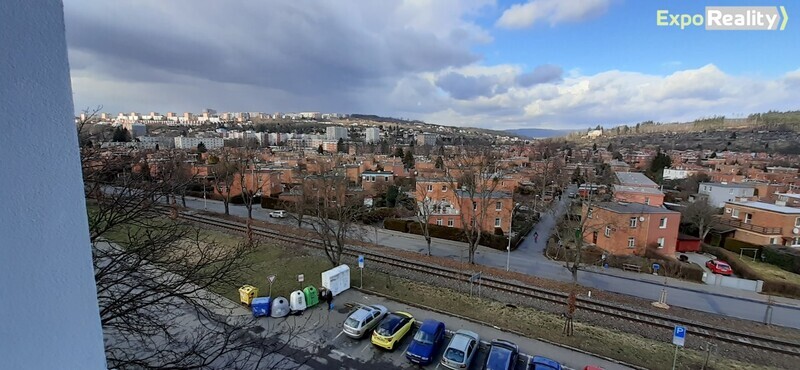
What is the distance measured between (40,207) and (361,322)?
12763mm

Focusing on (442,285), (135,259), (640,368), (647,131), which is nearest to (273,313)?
(442,285)

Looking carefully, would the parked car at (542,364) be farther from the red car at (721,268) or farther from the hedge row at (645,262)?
the red car at (721,268)

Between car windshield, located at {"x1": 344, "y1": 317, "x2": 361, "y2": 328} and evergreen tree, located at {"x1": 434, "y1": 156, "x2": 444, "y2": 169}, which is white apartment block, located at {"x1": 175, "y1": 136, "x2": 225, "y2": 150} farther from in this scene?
car windshield, located at {"x1": 344, "y1": 317, "x2": 361, "y2": 328}

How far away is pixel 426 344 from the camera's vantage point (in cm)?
1189

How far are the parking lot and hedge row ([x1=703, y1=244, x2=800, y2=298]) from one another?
16.2 meters

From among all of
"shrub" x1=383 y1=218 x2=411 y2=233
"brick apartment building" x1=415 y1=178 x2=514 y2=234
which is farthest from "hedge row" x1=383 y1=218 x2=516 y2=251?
"brick apartment building" x1=415 y1=178 x2=514 y2=234

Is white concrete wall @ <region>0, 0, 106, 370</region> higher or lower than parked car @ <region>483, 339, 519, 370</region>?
higher

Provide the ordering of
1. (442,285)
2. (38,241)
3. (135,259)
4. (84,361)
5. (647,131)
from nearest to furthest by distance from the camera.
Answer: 1. (38,241)
2. (84,361)
3. (135,259)
4. (442,285)
5. (647,131)

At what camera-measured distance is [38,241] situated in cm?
118

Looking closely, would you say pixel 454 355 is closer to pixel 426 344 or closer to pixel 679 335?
pixel 426 344

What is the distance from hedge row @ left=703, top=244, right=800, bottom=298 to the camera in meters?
19.9

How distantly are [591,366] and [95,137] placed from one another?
15148 mm

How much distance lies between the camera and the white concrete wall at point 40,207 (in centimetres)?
108

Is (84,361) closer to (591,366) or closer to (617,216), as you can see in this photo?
(591,366)
